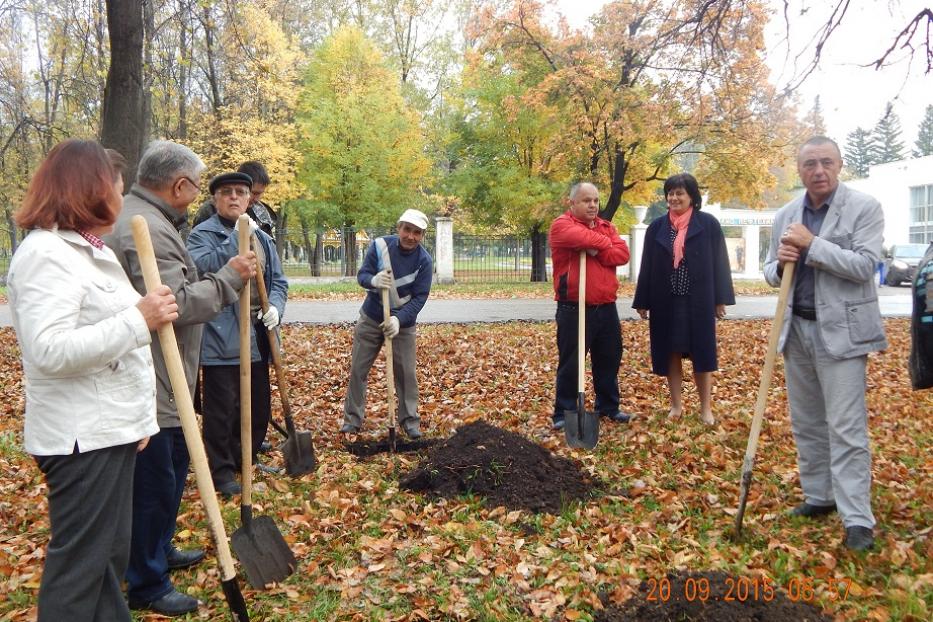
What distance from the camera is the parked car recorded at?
2622 centimetres

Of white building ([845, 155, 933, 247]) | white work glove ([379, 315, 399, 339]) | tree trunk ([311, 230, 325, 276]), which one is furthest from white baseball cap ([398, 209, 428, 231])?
white building ([845, 155, 933, 247])

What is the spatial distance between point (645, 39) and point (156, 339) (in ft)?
53.2

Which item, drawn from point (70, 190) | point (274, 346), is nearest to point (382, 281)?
point (274, 346)

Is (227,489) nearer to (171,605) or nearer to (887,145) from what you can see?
(171,605)

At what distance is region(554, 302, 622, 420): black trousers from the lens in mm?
6152

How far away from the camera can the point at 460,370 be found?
348 inches

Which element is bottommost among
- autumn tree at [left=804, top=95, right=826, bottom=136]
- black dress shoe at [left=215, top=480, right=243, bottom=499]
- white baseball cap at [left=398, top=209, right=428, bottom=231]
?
black dress shoe at [left=215, top=480, right=243, bottom=499]

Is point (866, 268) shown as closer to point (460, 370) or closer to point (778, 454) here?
point (778, 454)

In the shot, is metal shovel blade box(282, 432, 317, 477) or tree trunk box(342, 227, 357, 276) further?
tree trunk box(342, 227, 357, 276)

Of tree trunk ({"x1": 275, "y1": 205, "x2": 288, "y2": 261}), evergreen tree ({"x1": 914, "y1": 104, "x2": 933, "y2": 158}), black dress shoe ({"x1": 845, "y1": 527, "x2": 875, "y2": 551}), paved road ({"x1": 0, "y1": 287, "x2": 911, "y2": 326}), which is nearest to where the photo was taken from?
black dress shoe ({"x1": 845, "y1": 527, "x2": 875, "y2": 551})

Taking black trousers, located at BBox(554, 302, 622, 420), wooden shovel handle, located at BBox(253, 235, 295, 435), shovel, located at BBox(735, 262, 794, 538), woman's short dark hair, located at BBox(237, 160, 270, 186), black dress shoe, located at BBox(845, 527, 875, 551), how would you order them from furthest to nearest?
1. black trousers, located at BBox(554, 302, 622, 420)
2. woman's short dark hair, located at BBox(237, 160, 270, 186)
3. wooden shovel handle, located at BBox(253, 235, 295, 435)
4. shovel, located at BBox(735, 262, 794, 538)
5. black dress shoe, located at BBox(845, 527, 875, 551)

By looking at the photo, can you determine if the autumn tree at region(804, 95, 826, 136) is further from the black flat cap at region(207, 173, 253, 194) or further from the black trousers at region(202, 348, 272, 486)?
the black trousers at region(202, 348, 272, 486)

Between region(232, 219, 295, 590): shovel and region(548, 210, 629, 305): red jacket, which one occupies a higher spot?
region(548, 210, 629, 305): red jacket

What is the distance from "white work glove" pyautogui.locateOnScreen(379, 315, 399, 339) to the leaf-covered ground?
1.00 meters
